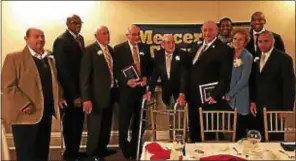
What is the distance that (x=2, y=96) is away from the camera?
3709 millimetres

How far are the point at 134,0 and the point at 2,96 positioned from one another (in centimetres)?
180

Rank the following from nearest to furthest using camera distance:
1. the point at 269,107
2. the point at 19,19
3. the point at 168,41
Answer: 1. the point at 269,107
2. the point at 168,41
3. the point at 19,19

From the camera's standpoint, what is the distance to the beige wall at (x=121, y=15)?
458cm

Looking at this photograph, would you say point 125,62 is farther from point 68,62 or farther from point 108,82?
point 68,62

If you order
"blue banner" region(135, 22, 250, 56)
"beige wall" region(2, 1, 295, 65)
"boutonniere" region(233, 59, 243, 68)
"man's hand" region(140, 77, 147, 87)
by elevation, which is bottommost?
"man's hand" region(140, 77, 147, 87)

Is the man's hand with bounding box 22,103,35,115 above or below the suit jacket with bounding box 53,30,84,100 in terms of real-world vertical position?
below

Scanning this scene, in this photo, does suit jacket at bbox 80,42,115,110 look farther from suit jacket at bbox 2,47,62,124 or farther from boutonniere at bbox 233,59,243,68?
boutonniere at bbox 233,59,243,68

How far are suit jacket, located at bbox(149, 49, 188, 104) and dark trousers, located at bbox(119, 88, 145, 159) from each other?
0.20 meters

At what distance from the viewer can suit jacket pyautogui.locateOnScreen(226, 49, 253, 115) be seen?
3830mm

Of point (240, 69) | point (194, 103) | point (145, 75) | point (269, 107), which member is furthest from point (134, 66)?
point (269, 107)

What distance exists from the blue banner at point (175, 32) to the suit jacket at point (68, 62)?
0.84m

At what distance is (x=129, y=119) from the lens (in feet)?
14.0

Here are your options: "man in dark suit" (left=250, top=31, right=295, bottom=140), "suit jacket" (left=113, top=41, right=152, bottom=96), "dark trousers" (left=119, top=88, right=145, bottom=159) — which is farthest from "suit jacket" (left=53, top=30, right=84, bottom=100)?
"man in dark suit" (left=250, top=31, right=295, bottom=140)

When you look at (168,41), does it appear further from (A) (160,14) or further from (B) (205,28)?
(A) (160,14)
